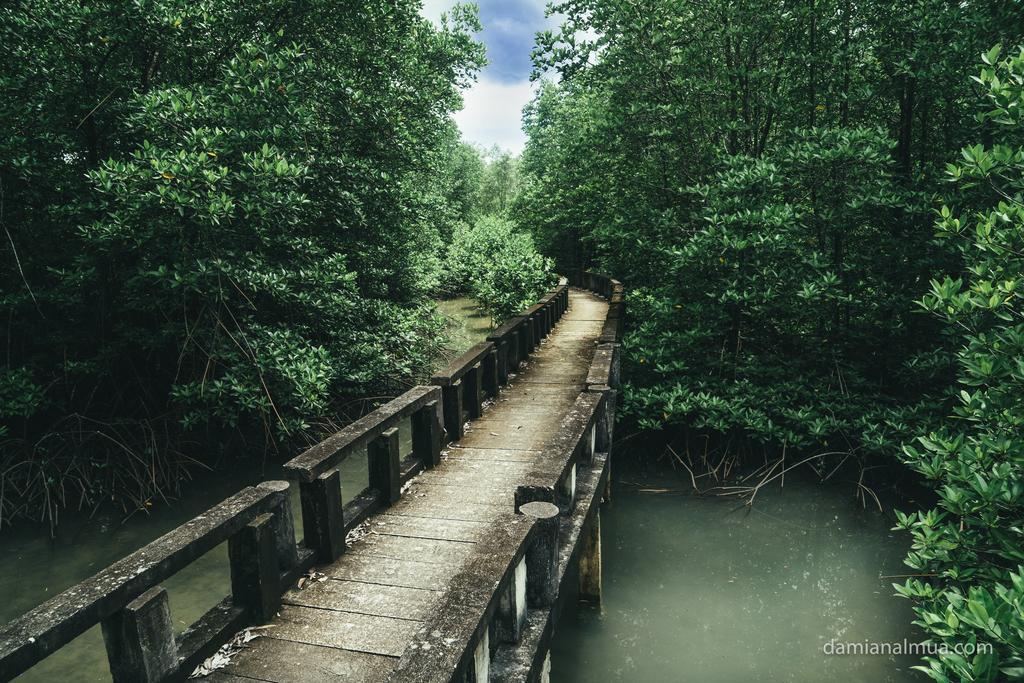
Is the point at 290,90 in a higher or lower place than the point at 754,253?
higher

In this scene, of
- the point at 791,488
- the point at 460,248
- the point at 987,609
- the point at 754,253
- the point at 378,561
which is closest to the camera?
the point at 987,609

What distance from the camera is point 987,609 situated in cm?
264

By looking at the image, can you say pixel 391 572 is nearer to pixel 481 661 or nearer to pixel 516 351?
pixel 481 661

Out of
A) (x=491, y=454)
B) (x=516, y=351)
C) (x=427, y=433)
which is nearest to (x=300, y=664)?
(x=427, y=433)

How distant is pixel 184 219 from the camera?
670 cm

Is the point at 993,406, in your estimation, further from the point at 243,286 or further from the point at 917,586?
the point at 243,286

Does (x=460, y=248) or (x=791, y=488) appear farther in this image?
(x=460, y=248)

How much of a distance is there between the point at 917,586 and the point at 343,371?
8.23 meters

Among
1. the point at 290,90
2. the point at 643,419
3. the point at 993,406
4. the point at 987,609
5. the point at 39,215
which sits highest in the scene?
the point at 290,90

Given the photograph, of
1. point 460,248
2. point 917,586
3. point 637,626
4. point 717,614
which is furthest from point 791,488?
point 460,248

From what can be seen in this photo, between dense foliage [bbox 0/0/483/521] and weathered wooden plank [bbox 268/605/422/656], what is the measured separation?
4256 mm

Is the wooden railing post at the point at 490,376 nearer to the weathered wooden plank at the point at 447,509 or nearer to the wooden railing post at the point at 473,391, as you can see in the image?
the wooden railing post at the point at 473,391

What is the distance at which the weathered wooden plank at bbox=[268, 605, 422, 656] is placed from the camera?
10.9ft

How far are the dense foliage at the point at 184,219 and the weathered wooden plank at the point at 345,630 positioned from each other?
426 cm
